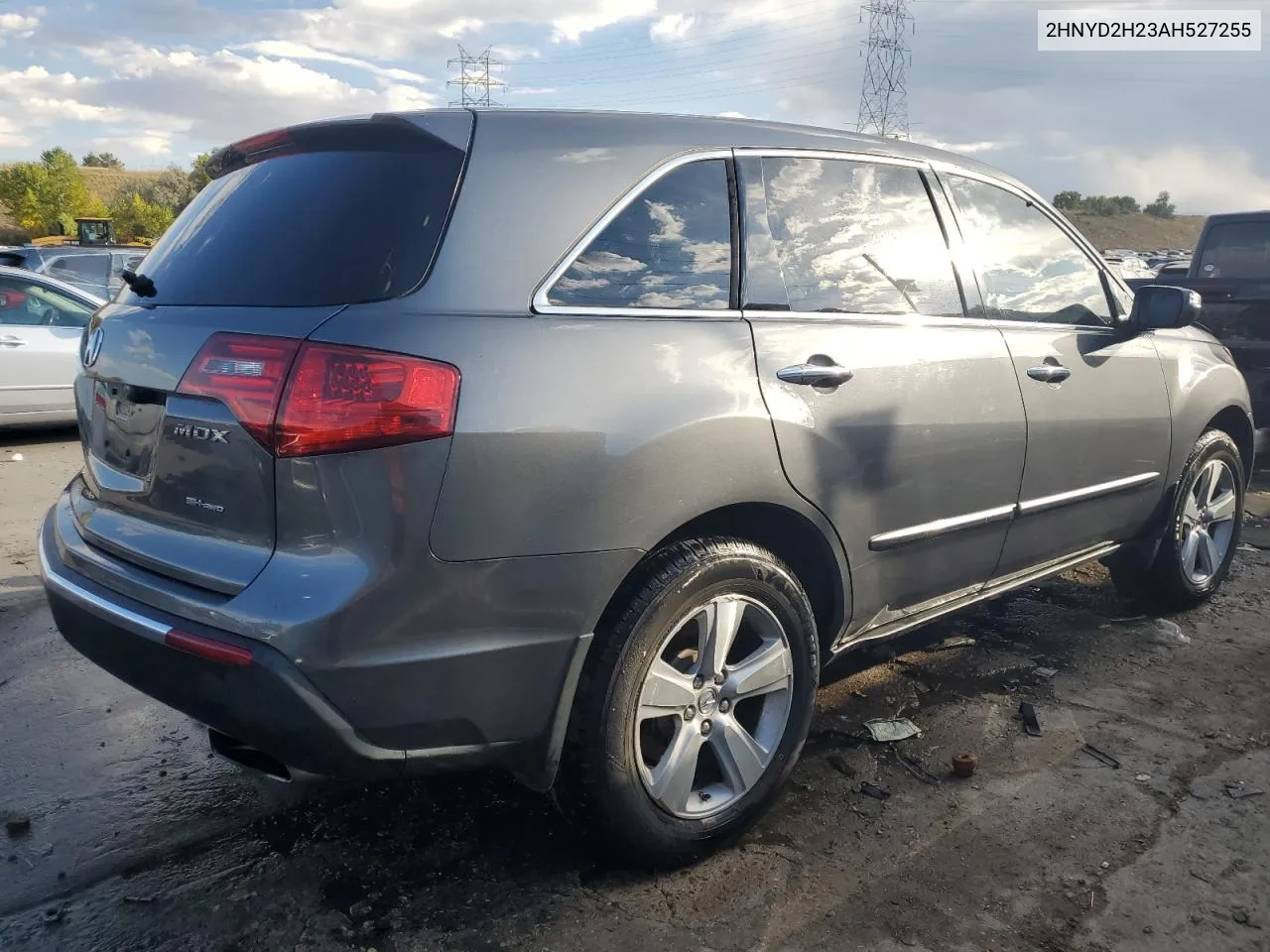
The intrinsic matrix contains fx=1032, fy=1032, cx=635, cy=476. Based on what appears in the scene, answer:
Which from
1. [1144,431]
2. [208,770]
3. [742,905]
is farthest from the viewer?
[1144,431]

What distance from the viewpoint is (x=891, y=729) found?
11.3 feet

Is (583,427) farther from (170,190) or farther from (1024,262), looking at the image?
(170,190)

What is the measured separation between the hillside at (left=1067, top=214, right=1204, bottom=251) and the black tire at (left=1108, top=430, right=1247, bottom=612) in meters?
64.4

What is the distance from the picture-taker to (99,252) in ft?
48.0

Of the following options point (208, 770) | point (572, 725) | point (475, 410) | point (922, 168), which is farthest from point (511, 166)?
point (208, 770)

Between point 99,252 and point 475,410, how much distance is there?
14826mm

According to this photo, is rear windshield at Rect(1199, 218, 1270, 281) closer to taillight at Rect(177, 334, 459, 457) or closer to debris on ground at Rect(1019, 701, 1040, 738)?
debris on ground at Rect(1019, 701, 1040, 738)

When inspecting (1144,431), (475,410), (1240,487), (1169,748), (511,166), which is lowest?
(1169,748)

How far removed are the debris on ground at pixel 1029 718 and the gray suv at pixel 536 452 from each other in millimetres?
611

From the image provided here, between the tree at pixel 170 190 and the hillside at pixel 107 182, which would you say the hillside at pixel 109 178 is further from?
the tree at pixel 170 190

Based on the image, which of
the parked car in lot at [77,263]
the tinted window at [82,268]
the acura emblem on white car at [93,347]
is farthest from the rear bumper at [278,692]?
the tinted window at [82,268]

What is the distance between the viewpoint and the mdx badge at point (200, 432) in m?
2.12

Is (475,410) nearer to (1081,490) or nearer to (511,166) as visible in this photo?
(511,166)

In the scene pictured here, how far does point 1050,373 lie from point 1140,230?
77.7m
